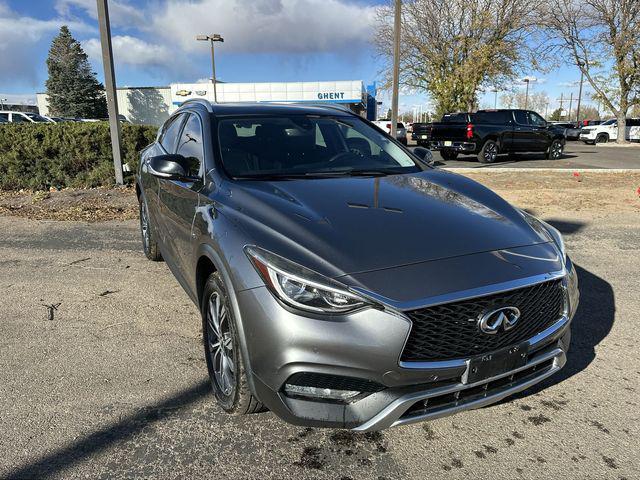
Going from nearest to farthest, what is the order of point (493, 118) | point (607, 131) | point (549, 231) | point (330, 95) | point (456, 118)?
1. point (549, 231)
2. point (493, 118)
3. point (456, 118)
4. point (607, 131)
5. point (330, 95)

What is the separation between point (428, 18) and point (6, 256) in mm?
28457

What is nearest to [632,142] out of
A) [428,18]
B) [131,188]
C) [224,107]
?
[428,18]

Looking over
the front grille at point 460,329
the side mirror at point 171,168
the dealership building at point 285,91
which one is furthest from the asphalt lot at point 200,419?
the dealership building at point 285,91

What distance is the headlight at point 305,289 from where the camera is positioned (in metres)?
2.10

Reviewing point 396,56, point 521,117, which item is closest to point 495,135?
point 521,117

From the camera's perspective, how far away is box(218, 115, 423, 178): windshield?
3.39 m

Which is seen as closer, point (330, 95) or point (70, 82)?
point (330, 95)

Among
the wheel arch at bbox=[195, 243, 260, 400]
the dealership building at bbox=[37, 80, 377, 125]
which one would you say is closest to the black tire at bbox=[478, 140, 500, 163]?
the wheel arch at bbox=[195, 243, 260, 400]

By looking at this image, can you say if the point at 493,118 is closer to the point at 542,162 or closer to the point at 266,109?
the point at 542,162

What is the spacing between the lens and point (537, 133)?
60.5 ft

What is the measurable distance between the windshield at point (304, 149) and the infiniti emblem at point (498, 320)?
5.14 ft

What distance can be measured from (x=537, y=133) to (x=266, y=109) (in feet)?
55.5

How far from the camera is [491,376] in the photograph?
2.25 meters

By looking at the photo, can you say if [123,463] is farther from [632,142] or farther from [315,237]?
[632,142]
